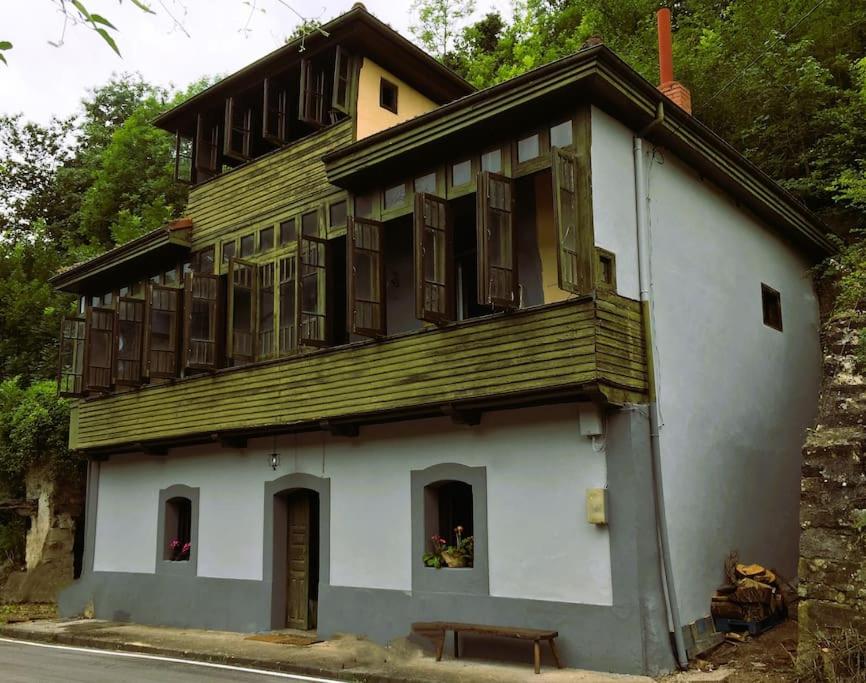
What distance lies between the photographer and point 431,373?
1123 cm

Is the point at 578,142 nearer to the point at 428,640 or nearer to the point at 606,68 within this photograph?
the point at 606,68

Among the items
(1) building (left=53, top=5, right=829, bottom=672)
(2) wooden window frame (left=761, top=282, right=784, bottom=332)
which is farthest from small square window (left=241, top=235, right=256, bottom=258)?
(2) wooden window frame (left=761, top=282, right=784, bottom=332)

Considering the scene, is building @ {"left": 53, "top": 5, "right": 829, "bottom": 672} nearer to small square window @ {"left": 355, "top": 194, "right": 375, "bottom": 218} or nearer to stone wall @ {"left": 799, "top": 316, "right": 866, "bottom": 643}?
small square window @ {"left": 355, "top": 194, "right": 375, "bottom": 218}

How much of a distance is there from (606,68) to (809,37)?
11.8 metres

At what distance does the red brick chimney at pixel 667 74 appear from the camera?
1353 cm

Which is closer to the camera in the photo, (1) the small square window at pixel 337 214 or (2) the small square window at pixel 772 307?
(1) the small square window at pixel 337 214

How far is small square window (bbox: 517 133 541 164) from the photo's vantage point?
10867mm

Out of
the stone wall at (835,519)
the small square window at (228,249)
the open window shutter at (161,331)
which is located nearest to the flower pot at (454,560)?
the stone wall at (835,519)

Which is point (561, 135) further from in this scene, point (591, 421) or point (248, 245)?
point (248, 245)

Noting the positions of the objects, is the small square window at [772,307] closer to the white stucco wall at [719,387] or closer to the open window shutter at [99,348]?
the white stucco wall at [719,387]

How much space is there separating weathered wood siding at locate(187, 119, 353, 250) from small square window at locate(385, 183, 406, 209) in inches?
49.3

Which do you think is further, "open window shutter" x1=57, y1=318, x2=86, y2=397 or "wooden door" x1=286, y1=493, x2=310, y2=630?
"open window shutter" x1=57, y1=318, x2=86, y2=397

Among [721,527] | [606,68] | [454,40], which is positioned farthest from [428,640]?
[454,40]

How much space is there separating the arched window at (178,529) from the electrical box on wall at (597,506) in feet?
28.2
